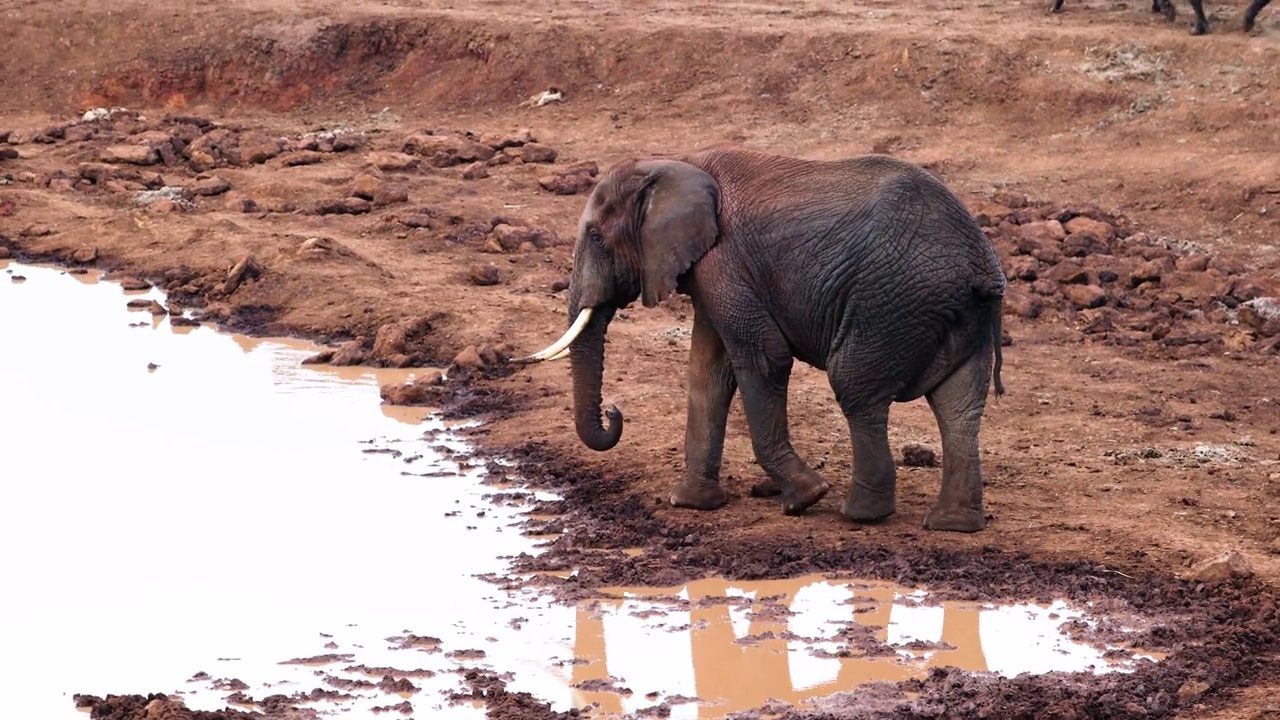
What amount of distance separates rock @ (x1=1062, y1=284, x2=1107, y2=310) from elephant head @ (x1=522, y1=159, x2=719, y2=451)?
579 centimetres

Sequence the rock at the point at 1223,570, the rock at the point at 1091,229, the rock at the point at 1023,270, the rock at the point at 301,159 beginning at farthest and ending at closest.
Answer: the rock at the point at 301,159 < the rock at the point at 1091,229 < the rock at the point at 1023,270 < the rock at the point at 1223,570

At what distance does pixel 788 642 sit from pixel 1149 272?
25.2ft

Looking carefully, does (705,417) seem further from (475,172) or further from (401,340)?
(475,172)

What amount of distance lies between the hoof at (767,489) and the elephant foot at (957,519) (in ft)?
3.33

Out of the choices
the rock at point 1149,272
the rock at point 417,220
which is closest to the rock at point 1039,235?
the rock at point 1149,272

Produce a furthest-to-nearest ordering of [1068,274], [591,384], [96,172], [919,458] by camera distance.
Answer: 1. [96,172]
2. [1068,274]
3. [919,458]
4. [591,384]

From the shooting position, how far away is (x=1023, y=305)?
14.2m

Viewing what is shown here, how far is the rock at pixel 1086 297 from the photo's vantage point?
14.4 metres

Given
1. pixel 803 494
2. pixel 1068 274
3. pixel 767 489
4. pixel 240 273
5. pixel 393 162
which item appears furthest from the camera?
pixel 393 162

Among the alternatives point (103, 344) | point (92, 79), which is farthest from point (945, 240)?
point (92, 79)

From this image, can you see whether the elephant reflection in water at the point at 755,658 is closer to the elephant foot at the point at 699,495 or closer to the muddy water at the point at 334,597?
the muddy water at the point at 334,597

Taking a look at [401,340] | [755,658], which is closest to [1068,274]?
[401,340]

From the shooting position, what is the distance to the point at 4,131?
21.2m

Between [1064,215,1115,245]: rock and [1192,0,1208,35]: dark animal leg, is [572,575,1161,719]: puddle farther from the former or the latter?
[1192,0,1208,35]: dark animal leg
